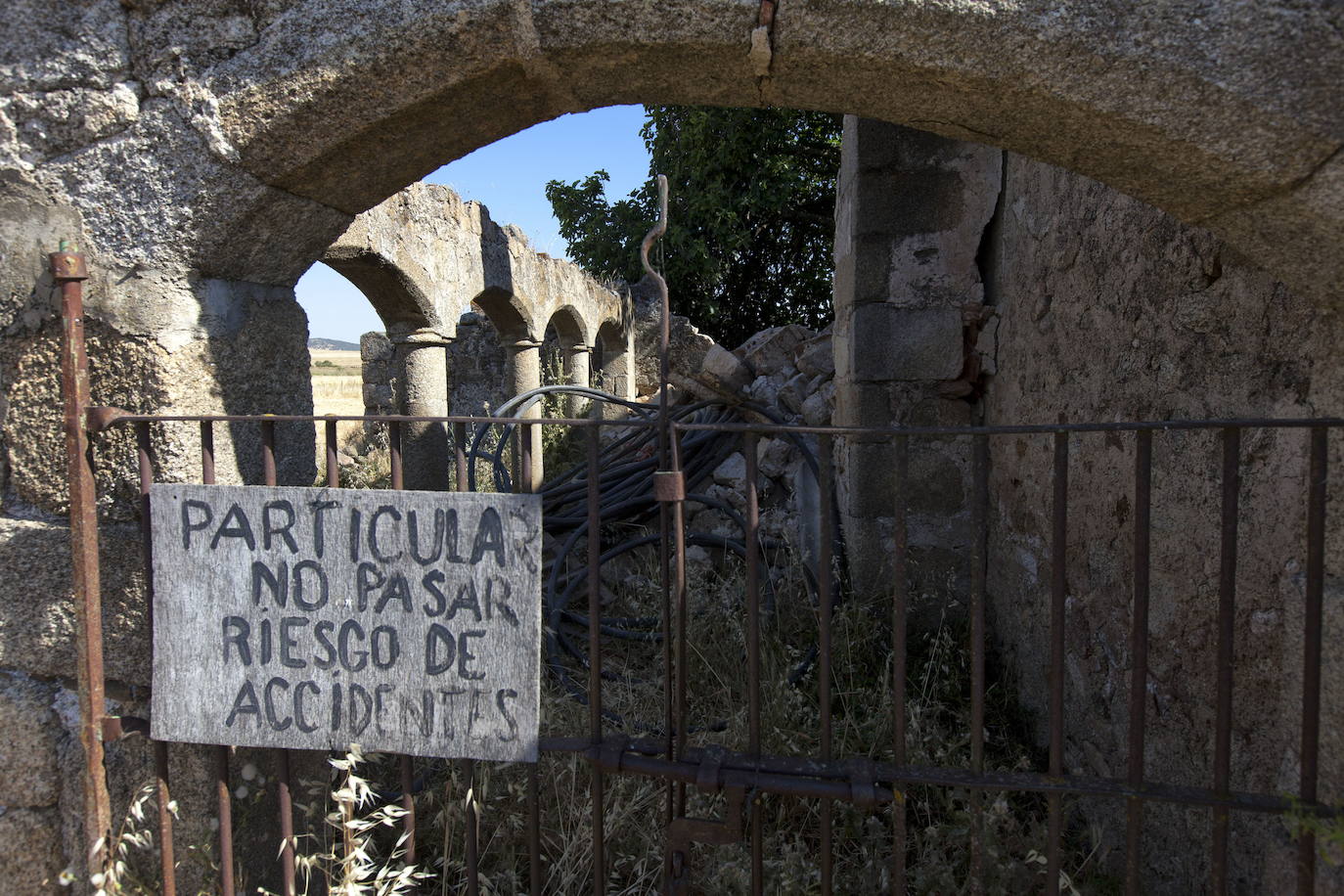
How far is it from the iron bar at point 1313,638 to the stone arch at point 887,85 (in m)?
0.35

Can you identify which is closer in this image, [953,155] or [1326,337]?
[1326,337]

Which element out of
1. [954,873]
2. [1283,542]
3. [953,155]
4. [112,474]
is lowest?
[954,873]

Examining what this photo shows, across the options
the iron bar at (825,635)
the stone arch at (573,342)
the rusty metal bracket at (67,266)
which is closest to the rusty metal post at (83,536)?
the rusty metal bracket at (67,266)

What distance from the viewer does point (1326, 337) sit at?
58.8 inches

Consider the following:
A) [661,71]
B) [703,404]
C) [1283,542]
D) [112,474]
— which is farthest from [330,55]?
[703,404]

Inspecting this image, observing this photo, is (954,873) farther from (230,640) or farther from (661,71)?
(661,71)

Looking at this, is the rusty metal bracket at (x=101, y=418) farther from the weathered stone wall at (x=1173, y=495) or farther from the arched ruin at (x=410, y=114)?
the weathered stone wall at (x=1173, y=495)

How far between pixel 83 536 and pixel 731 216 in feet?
33.4

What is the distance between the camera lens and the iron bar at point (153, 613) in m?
1.68

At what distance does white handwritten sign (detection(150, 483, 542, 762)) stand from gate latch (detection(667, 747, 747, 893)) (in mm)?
316

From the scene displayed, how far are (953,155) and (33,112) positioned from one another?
3254mm

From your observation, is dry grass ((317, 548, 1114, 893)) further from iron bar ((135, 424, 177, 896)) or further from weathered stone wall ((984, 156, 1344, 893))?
iron bar ((135, 424, 177, 896))

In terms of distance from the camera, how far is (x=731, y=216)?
11133 millimetres

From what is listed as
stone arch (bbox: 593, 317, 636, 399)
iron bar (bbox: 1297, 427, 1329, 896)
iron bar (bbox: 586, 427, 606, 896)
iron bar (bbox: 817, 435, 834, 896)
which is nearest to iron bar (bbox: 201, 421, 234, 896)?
iron bar (bbox: 586, 427, 606, 896)
